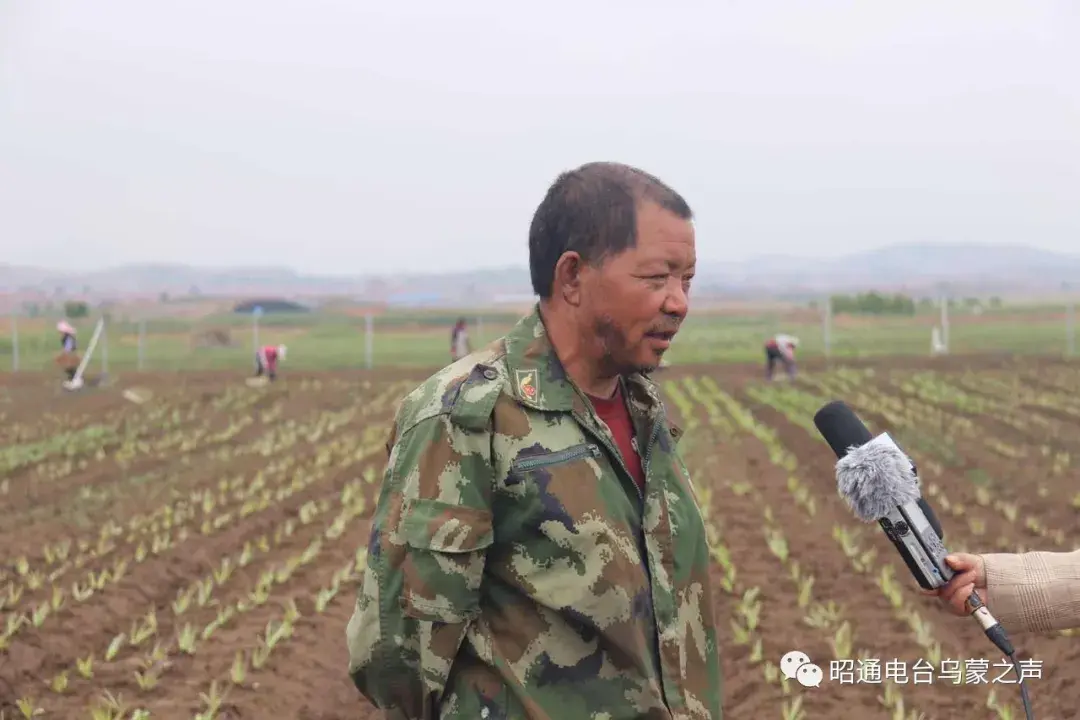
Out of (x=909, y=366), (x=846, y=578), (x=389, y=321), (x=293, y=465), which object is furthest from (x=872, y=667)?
(x=389, y=321)

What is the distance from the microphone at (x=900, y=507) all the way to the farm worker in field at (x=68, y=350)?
1736 cm

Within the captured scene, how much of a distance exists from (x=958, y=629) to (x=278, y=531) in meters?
4.95

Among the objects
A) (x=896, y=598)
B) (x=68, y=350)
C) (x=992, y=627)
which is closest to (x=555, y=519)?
(x=992, y=627)

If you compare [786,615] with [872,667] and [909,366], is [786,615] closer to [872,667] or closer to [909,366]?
[872,667]

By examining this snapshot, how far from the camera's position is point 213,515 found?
9562 mm

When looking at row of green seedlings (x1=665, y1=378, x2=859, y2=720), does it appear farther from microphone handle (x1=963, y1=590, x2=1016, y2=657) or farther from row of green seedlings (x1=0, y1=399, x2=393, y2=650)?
row of green seedlings (x1=0, y1=399, x2=393, y2=650)

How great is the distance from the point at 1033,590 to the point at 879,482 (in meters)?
0.68

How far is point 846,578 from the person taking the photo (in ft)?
24.2

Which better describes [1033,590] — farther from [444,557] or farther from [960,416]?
[960,416]

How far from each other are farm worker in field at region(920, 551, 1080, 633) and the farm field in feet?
8.80

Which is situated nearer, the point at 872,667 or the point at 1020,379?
the point at 872,667

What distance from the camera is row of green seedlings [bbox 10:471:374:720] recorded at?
223 inches

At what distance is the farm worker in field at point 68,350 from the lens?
59.2 ft

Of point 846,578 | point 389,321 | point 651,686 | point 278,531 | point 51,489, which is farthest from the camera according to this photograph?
point 389,321
